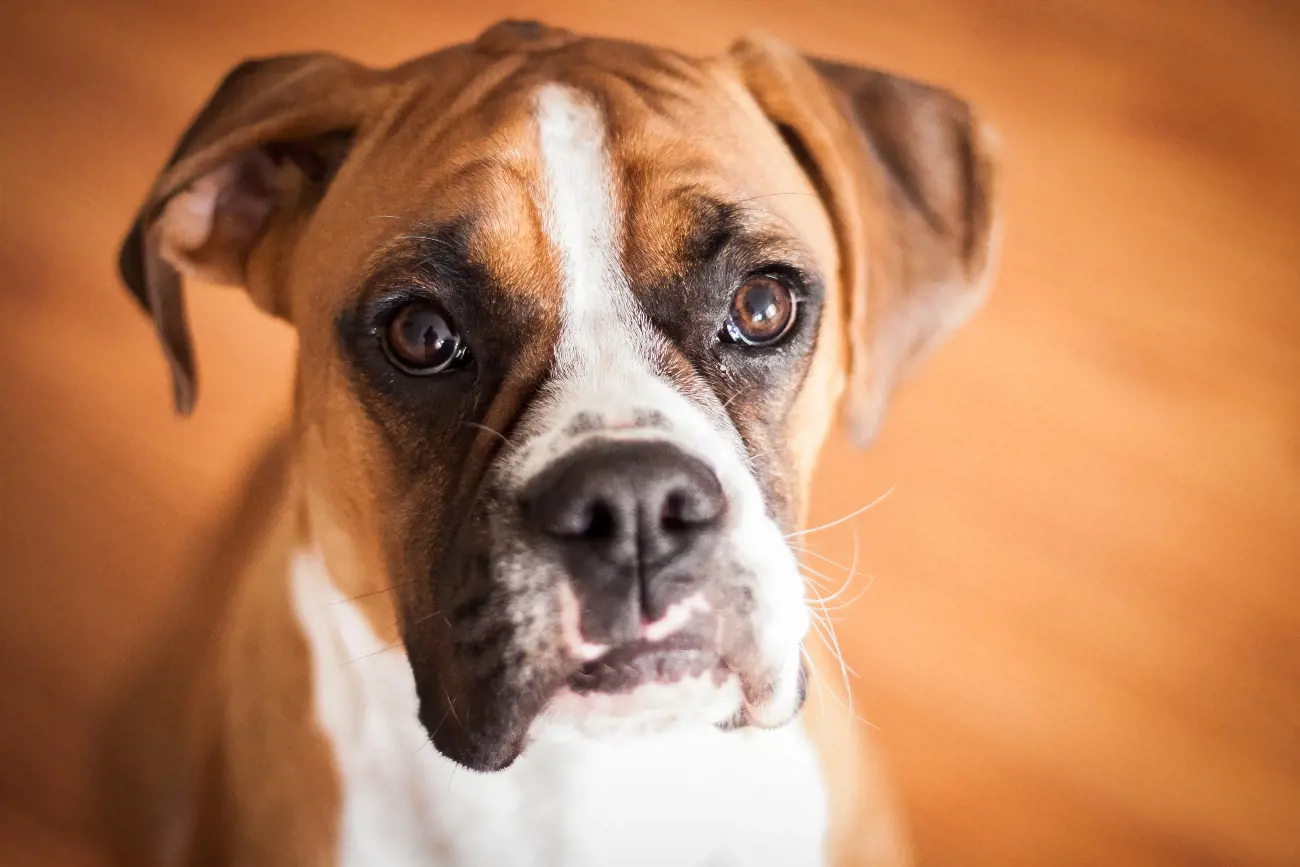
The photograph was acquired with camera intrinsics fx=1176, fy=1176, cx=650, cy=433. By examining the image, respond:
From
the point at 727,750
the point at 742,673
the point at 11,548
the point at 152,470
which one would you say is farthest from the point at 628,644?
the point at 11,548

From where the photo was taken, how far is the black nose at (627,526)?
4.15 feet

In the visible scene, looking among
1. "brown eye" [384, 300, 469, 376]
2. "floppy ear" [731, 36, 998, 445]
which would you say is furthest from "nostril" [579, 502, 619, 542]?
"floppy ear" [731, 36, 998, 445]

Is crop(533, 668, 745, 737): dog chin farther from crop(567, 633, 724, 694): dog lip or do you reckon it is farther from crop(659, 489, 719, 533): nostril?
crop(659, 489, 719, 533): nostril

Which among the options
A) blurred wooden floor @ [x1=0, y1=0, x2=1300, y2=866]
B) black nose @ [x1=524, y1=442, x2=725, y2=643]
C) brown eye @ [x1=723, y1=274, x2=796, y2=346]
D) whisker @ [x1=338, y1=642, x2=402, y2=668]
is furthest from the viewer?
blurred wooden floor @ [x1=0, y1=0, x2=1300, y2=866]

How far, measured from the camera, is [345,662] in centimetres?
Result: 173

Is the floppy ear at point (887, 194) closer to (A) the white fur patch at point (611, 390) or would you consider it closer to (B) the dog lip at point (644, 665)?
(A) the white fur patch at point (611, 390)

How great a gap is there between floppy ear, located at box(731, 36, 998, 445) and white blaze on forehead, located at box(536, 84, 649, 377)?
1.23 ft

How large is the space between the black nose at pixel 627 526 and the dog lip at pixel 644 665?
34 mm

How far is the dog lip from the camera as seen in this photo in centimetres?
133

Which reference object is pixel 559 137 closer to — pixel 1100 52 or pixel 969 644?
pixel 969 644

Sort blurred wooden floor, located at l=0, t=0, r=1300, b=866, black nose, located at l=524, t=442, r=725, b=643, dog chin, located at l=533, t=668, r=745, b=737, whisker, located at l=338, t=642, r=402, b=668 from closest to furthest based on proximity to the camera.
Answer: black nose, located at l=524, t=442, r=725, b=643 < dog chin, located at l=533, t=668, r=745, b=737 < whisker, located at l=338, t=642, r=402, b=668 < blurred wooden floor, located at l=0, t=0, r=1300, b=866

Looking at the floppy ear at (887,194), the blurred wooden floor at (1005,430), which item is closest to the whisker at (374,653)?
the floppy ear at (887,194)

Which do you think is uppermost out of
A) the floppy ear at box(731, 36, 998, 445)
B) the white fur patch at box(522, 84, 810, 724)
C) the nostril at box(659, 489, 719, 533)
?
the floppy ear at box(731, 36, 998, 445)

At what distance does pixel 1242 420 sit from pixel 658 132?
6.14 feet
